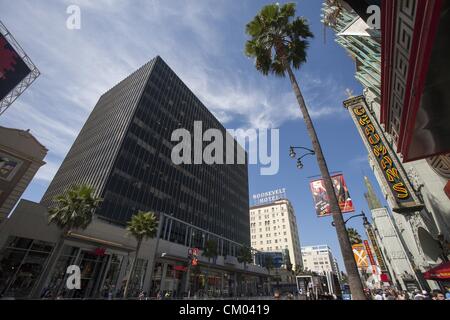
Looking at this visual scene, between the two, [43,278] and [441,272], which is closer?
[441,272]

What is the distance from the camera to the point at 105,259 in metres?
27.8

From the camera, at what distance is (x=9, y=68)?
27.0m

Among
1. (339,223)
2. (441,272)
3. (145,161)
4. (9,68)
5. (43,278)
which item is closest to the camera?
(339,223)

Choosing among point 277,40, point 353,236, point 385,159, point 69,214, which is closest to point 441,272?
point 385,159

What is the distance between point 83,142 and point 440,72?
60949 mm

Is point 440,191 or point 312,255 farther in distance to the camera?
point 312,255

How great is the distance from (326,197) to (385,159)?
681 cm

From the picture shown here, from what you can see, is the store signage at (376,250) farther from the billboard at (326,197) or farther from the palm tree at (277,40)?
the palm tree at (277,40)

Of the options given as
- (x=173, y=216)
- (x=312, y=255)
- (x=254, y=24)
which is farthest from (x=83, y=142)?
(x=312, y=255)

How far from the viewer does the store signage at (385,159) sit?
50.2 ft

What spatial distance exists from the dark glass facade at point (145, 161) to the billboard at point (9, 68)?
634 inches

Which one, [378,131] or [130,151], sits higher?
[130,151]

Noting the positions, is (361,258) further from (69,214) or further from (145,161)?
(145,161)
